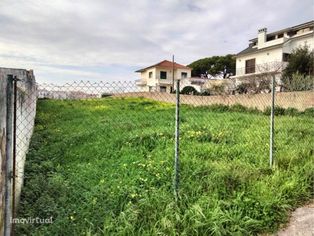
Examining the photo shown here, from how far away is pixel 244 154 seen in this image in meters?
4.80

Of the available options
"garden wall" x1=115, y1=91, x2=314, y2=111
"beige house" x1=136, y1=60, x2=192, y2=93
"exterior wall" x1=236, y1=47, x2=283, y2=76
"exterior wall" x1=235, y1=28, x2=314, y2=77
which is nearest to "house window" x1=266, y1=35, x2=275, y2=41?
"exterior wall" x1=235, y1=28, x2=314, y2=77

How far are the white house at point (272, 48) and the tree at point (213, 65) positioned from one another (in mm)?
7676

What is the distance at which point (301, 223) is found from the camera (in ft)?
10.3

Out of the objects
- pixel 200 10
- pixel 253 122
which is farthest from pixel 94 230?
pixel 200 10

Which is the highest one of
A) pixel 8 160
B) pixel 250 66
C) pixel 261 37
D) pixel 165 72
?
pixel 261 37

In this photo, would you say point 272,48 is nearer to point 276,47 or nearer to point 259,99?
point 276,47

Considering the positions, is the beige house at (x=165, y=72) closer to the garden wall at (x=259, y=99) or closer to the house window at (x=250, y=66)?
the house window at (x=250, y=66)

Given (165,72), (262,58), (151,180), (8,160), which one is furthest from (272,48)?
(8,160)

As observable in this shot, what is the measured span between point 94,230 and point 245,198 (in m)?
1.67

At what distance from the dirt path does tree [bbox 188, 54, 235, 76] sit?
3447cm

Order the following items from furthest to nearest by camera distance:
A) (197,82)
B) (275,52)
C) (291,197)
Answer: (197,82) < (275,52) < (291,197)

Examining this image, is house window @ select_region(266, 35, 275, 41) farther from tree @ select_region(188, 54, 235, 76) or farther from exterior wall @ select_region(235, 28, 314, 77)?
tree @ select_region(188, 54, 235, 76)

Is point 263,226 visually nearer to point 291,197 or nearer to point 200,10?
point 291,197

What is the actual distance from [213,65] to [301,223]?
37.4 m
